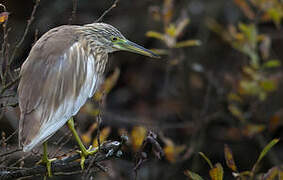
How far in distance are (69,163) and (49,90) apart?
1.10 ft

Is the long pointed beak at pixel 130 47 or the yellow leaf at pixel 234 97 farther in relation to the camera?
the yellow leaf at pixel 234 97

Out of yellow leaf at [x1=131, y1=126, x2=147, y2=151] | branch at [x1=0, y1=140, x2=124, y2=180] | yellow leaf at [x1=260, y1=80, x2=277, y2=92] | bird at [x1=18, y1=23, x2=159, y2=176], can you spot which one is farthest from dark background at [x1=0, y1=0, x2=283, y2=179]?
branch at [x1=0, y1=140, x2=124, y2=180]

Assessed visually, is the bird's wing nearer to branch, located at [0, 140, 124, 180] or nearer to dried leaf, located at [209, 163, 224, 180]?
branch, located at [0, 140, 124, 180]

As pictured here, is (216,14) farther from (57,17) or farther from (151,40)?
(57,17)

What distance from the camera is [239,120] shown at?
4320mm

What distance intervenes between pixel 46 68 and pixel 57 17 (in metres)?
2.85

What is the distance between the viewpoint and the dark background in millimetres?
4496

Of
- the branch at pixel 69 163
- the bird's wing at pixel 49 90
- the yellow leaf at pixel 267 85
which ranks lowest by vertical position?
the yellow leaf at pixel 267 85

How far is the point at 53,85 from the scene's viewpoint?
7.68ft

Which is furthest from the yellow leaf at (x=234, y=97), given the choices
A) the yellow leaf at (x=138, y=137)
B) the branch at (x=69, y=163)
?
the branch at (x=69, y=163)

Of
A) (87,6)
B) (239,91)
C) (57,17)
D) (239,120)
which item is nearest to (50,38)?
(239,91)

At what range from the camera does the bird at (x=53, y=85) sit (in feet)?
7.28

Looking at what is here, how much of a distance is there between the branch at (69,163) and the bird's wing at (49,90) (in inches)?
6.5

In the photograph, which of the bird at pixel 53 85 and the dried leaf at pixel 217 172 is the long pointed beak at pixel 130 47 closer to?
the bird at pixel 53 85
